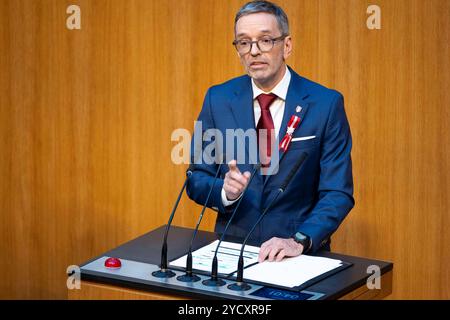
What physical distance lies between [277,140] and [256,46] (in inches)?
14.1

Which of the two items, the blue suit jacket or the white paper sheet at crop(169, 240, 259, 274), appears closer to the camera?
the white paper sheet at crop(169, 240, 259, 274)

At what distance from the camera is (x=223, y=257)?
317cm

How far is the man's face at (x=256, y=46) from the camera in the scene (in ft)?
11.4

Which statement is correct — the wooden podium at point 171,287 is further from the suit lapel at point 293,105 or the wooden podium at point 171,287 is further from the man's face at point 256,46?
the man's face at point 256,46

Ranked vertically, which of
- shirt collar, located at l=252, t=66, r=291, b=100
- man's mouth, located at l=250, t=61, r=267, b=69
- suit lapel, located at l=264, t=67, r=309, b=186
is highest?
man's mouth, located at l=250, t=61, r=267, b=69

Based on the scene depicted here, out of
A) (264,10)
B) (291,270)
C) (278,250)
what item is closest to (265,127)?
(264,10)

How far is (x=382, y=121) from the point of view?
4.74 metres

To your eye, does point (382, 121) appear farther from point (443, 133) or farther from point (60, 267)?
point (60, 267)

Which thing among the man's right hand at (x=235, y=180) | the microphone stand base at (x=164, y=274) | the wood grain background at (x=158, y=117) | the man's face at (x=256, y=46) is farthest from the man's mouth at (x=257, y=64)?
the wood grain background at (x=158, y=117)

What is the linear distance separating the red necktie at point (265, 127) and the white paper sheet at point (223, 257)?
0.39m

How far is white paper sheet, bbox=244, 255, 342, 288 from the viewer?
2939 millimetres

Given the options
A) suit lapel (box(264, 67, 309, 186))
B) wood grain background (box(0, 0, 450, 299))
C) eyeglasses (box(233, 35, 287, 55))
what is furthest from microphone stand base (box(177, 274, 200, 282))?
wood grain background (box(0, 0, 450, 299))

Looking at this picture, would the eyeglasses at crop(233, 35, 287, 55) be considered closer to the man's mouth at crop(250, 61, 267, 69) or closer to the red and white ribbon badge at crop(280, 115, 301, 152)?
the man's mouth at crop(250, 61, 267, 69)

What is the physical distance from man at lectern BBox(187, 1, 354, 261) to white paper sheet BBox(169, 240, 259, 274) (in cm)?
20
